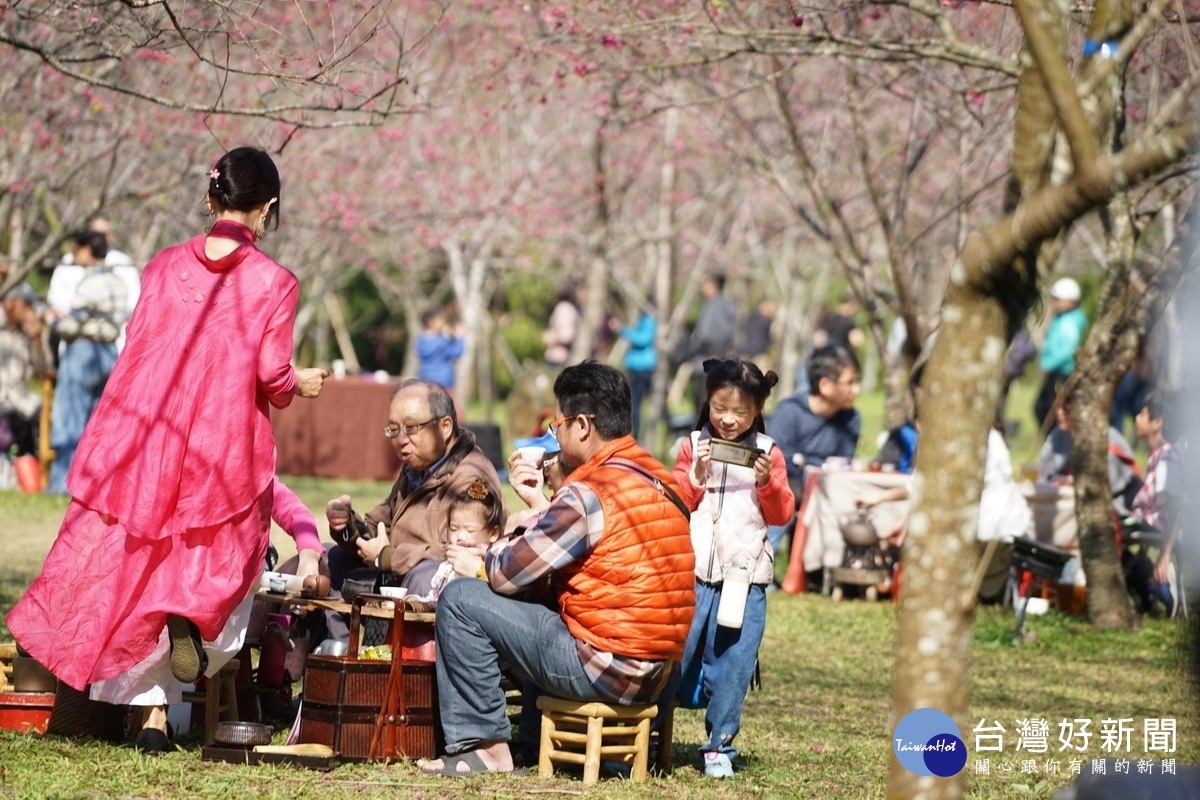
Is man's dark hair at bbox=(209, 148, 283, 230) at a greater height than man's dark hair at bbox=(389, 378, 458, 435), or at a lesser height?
greater

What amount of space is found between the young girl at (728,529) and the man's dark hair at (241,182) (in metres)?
1.70

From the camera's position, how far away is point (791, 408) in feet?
35.9

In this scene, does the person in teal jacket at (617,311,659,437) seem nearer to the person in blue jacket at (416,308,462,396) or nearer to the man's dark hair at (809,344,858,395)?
the person in blue jacket at (416,308,462,396)

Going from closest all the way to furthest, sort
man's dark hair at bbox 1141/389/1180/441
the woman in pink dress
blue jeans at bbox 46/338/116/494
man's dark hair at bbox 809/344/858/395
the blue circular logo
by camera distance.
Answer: the blue circular logo < the woman in pink dress < man's dark hair at bbox 1141/389/1180/441 < man's dark hair at bbox 809/344/858/395 < blue jeans at bbox 46/338/116/494

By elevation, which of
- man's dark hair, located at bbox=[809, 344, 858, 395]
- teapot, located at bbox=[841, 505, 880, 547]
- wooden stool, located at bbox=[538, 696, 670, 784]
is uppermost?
man's dark hair, located at bbox=[809, 344, 858, 395]

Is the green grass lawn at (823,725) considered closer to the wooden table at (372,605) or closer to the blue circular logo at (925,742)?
the blue circular logo at (925,742)

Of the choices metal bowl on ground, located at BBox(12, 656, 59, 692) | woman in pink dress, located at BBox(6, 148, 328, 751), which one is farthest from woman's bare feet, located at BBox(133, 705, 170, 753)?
metal bowl on ground, located at BBox(12, 656, 59, 692)

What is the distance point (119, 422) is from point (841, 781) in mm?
2728

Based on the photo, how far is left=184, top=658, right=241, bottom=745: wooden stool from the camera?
5668 mm

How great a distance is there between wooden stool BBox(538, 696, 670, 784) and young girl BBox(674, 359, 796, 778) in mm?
332

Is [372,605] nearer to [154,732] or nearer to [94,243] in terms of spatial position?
[154,732]

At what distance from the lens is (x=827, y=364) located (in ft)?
34.1

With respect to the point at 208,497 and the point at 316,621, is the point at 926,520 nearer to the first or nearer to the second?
the point at 208,497

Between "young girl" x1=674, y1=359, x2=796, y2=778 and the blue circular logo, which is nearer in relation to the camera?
the blue circular logo
